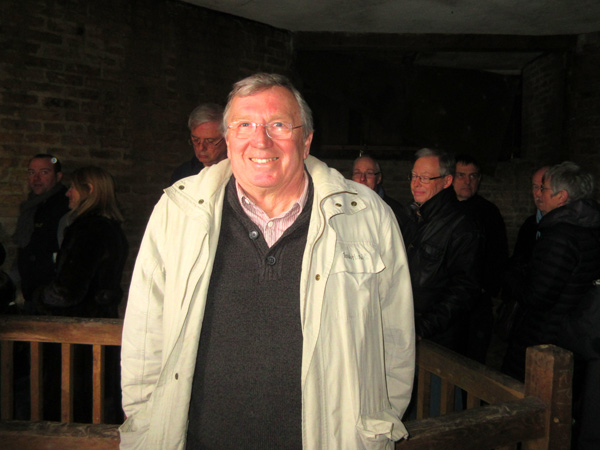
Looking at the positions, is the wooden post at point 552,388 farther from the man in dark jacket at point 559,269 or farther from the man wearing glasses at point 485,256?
the man wearing glasses at point 485,256

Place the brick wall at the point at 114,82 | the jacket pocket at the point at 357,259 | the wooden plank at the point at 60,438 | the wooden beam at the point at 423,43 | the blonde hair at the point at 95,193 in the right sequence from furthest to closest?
the wooden beam at the point at 423,43 < the brick wall at the point at 114,82 < the blonde hair at the point at 95,193 < the jacket pocket at the point at 357,259 < the wooden plank at the point at 60,438

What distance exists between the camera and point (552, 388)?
5.06ft

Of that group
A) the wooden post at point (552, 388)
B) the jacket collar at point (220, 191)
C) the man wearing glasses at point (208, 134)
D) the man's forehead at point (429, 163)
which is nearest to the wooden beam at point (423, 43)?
the man wearing glasses at point (208, 134)

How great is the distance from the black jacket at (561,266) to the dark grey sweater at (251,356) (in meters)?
1.59

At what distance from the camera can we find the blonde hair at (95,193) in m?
2.93

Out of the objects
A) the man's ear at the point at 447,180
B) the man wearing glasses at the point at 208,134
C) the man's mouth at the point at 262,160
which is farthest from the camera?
the man wearing glasses at the point at 208,134

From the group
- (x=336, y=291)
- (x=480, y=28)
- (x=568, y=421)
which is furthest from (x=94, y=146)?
(x=480, y=28)

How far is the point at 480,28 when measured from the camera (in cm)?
630

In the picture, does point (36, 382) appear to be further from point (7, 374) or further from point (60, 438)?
point (60, 438)

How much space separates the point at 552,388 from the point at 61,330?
1.96 metres

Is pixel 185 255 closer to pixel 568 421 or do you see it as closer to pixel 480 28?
pixel 568 421

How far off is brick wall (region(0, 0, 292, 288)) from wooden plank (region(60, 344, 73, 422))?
258 centimetres

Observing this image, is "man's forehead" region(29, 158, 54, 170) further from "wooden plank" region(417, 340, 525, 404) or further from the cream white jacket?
"wooden plank" region(417, 340, 525, 404)

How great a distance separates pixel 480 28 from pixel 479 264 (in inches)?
188
